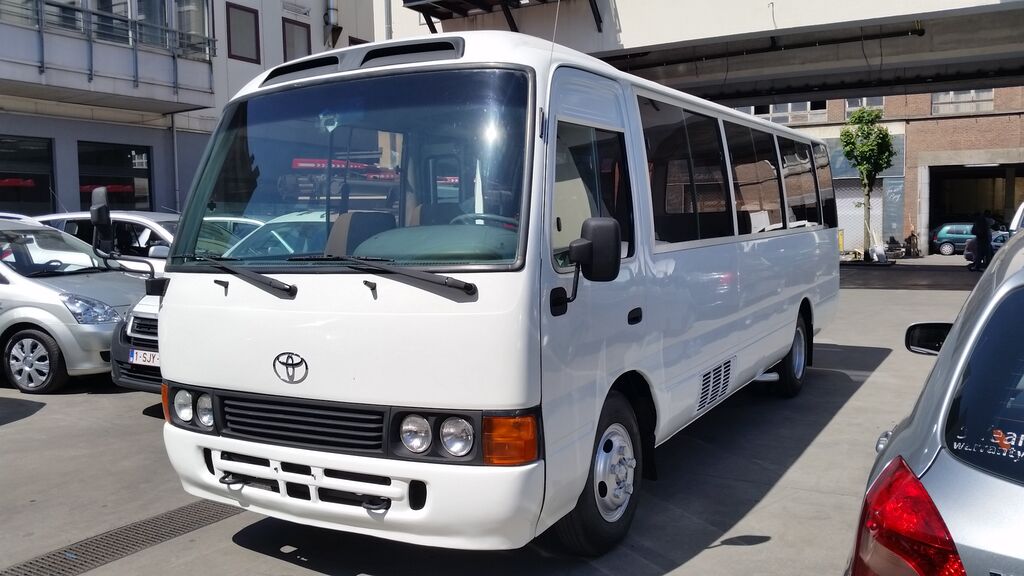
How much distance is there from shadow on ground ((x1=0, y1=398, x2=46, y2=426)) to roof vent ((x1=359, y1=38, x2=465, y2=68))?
17.8 feet

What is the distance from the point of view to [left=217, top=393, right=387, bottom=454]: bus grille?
11.9ft

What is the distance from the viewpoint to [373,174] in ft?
13.4

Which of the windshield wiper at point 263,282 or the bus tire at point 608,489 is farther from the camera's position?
the bus tire at point 608,489

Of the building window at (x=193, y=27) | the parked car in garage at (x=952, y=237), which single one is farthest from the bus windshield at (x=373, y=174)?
the parked car in garage at (x=952, y=237)

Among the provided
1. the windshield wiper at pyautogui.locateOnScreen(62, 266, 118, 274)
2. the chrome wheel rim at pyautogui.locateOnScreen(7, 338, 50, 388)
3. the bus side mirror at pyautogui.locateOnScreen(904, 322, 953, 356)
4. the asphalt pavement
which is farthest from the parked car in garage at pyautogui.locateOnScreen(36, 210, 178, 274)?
the bus side mirror at pyautogui.locateOnScreen(904, 322, 953, 356)

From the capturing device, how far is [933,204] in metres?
40.7

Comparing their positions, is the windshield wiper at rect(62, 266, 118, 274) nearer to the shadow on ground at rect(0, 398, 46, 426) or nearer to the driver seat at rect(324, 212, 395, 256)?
the shadow on ground at rect(0, 398, 46, 426)

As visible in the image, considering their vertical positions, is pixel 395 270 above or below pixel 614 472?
above

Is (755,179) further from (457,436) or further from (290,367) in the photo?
(290,367)

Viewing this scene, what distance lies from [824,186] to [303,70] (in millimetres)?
6672

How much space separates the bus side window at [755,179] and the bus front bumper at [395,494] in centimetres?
354

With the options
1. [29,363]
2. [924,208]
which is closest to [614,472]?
[29,363]

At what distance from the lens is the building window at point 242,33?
23.0 m

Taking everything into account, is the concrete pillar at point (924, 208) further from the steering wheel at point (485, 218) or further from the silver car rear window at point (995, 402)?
the silver car rear window at point (995, 402)
